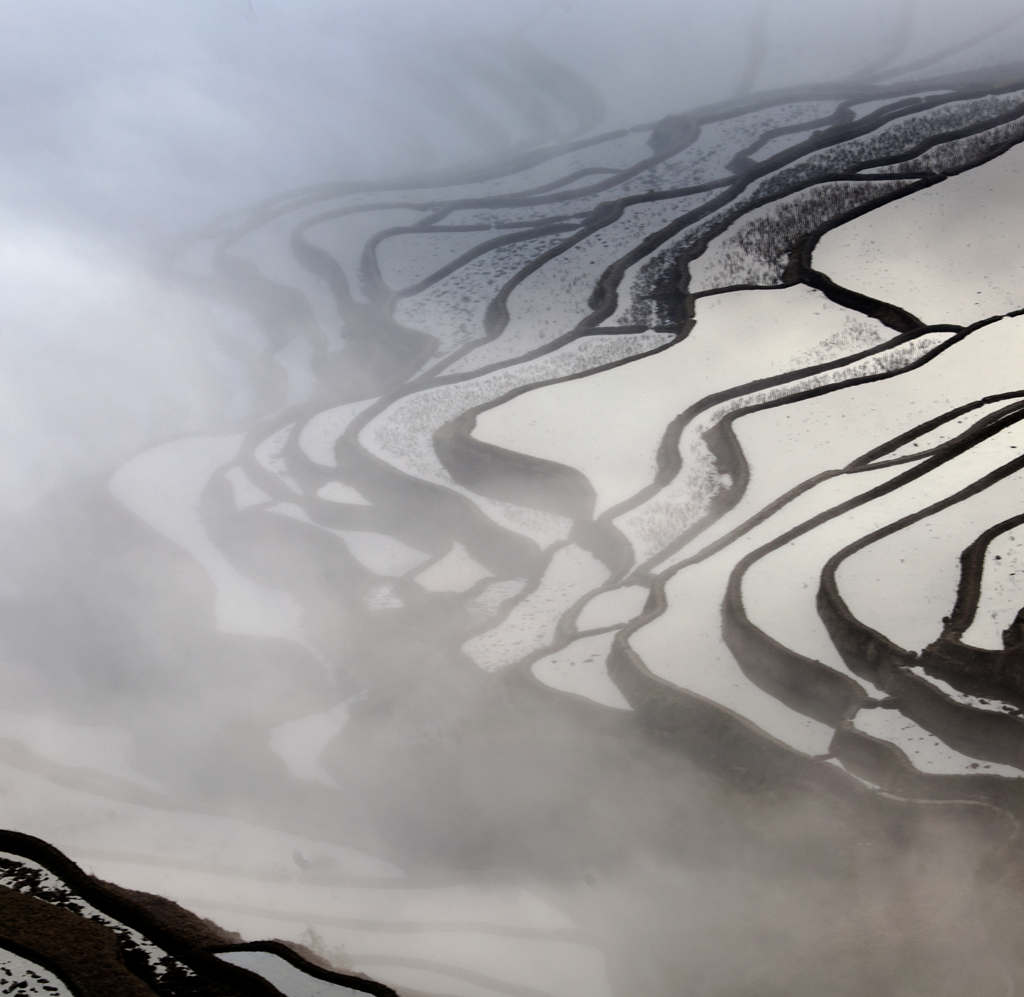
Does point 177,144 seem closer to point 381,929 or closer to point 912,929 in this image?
point 381,929

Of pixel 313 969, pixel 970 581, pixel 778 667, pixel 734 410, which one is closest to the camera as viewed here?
pixel 313 969

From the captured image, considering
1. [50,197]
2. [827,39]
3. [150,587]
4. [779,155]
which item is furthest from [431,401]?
[827,39]

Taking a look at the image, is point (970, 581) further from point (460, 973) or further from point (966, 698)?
point (460, 973)

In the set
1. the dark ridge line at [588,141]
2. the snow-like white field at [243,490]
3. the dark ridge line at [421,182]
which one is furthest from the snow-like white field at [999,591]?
the dark ridge line at [588,141]

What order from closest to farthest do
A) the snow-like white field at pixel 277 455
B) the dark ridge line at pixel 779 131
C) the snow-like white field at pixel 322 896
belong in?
the snow-like white field at pixel 322 896
the snow-like white field at pixel 277 455
the dark ridge line at pixel 779 131

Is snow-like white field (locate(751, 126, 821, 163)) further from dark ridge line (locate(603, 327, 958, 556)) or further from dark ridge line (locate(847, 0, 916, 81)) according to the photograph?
dark ridge line (locate(603, 327, 958, 556))

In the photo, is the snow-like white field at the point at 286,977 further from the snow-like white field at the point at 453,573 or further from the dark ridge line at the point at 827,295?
the dark ridge line at the point at 827,295

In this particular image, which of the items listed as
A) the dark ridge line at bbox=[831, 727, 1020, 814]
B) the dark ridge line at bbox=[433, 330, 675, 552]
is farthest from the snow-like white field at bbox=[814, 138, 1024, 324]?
the dark ridge line at bbox=[831, 727, 1020, 814]

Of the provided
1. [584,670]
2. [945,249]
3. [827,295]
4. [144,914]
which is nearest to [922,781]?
[584,670]
